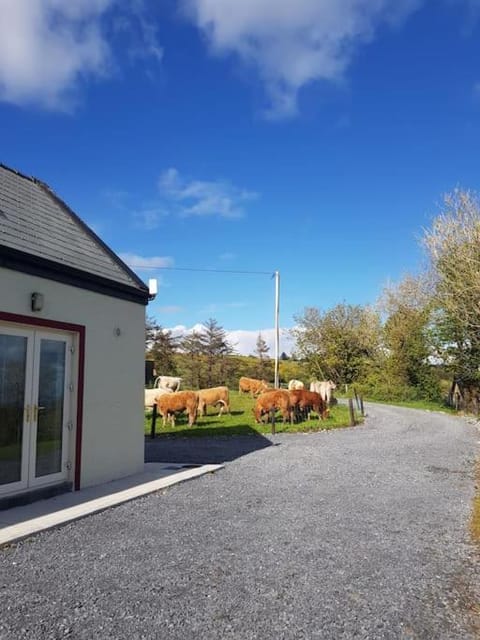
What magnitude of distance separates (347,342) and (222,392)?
20.9m

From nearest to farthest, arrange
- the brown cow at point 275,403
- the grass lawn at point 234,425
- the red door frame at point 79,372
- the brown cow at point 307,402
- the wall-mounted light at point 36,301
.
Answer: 1. the wall-mounted light at point 36,301
2. the red door frame at point 79,372
3. the grass lawn at point 234,425
4. the brown cow at point 275,403
5. the brown cow at point 307,402

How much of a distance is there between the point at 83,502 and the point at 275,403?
444 inches

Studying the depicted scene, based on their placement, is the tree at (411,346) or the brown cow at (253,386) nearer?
the brown cow at (253,386)

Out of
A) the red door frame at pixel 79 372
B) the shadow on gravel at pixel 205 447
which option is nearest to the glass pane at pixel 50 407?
the red door frame at pixel 79 372

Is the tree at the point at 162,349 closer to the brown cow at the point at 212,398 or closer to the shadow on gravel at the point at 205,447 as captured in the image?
the brown cow at the point at 212,398

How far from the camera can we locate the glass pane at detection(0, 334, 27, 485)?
6305 mm

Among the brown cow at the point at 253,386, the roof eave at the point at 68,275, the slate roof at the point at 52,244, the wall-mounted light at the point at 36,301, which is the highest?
the slate roof at the point at 52,244

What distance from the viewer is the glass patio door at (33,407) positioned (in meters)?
6.38

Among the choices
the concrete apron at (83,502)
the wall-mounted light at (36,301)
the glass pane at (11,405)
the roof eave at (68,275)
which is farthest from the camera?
the wall-mounted light at (36,301)

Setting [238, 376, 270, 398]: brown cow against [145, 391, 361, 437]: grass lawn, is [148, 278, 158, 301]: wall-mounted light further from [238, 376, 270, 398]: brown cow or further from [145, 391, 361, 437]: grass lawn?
[238, 376, 270, 398]: brown cow

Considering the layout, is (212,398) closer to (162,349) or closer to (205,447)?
(205,447)

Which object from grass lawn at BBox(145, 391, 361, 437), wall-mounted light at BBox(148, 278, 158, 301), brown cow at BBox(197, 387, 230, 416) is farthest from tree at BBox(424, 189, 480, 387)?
wall-mounted light at BBox(148, 278, 158, 301)

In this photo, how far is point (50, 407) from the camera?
7059mm

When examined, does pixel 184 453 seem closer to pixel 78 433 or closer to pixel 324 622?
pixel 78 433
